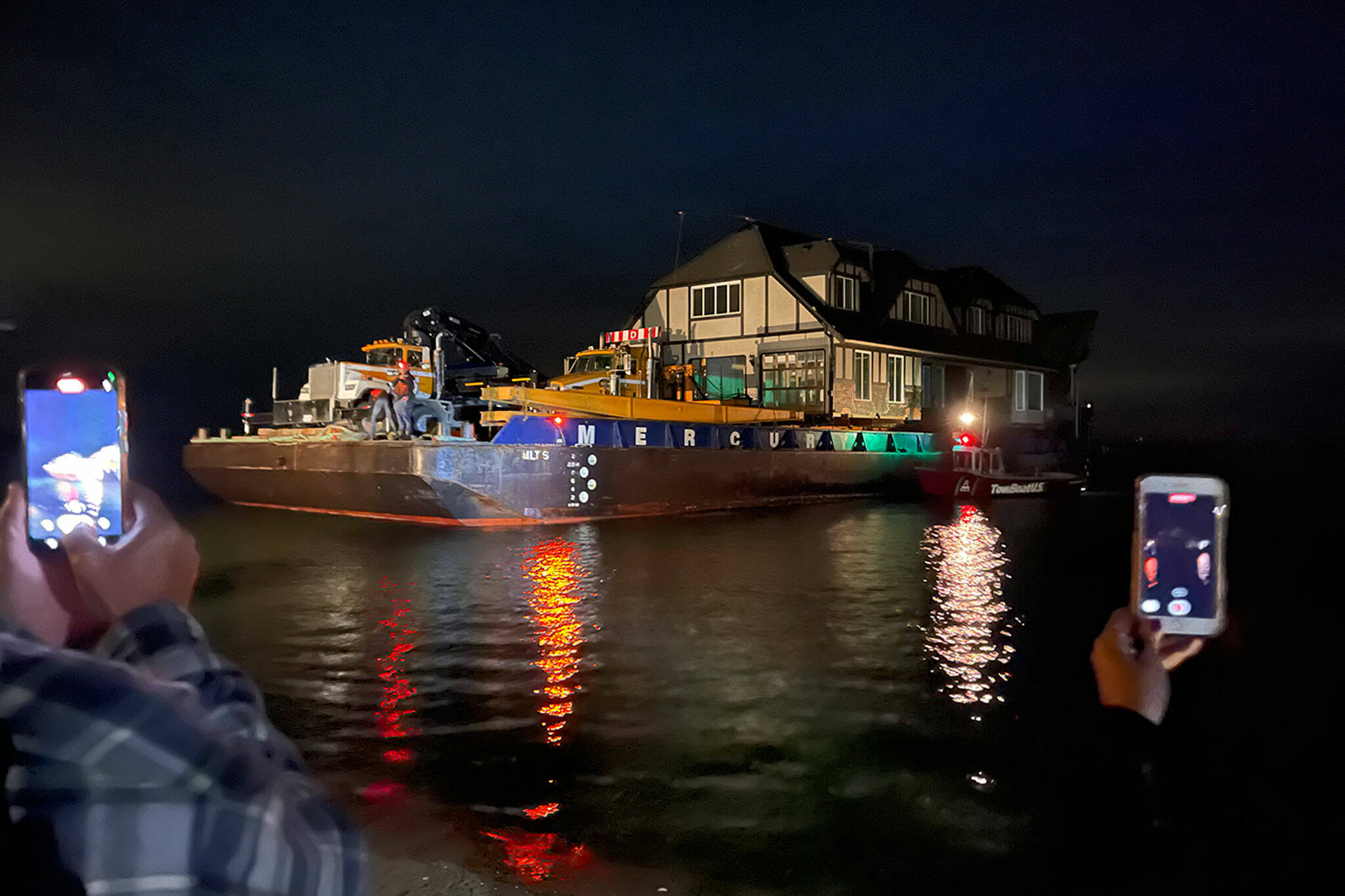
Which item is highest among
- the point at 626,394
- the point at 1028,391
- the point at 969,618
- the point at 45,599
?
the point at 1028,391

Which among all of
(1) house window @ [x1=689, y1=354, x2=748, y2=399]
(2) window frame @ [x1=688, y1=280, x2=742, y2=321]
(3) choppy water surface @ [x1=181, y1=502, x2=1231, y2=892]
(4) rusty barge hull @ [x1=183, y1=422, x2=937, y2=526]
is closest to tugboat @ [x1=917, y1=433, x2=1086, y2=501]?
(4) rusty barge hull @ [x1=183, y1=422, x2=937, y2=526]

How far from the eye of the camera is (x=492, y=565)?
12547 mm

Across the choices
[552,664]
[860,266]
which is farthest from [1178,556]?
[860,266]

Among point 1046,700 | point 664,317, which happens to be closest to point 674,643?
point 1046,700

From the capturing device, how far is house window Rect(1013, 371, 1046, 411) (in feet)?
123

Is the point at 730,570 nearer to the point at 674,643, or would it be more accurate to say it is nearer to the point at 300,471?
the point at 674,643

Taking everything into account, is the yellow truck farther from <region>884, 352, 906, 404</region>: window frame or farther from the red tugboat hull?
<region>884, 352, 906, 404</region>: window frame

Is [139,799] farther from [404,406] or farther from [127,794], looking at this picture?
[404,406]

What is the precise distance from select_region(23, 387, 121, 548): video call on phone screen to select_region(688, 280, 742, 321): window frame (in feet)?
92.8

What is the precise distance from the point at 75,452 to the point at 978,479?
26.3 meters

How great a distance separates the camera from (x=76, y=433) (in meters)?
2.15

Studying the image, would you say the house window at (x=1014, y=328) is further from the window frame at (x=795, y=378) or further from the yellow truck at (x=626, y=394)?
the yellow truck at (x=626, y=394)

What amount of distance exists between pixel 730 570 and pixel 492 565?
3.26 m

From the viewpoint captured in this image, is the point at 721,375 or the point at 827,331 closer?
the point at 827,331
